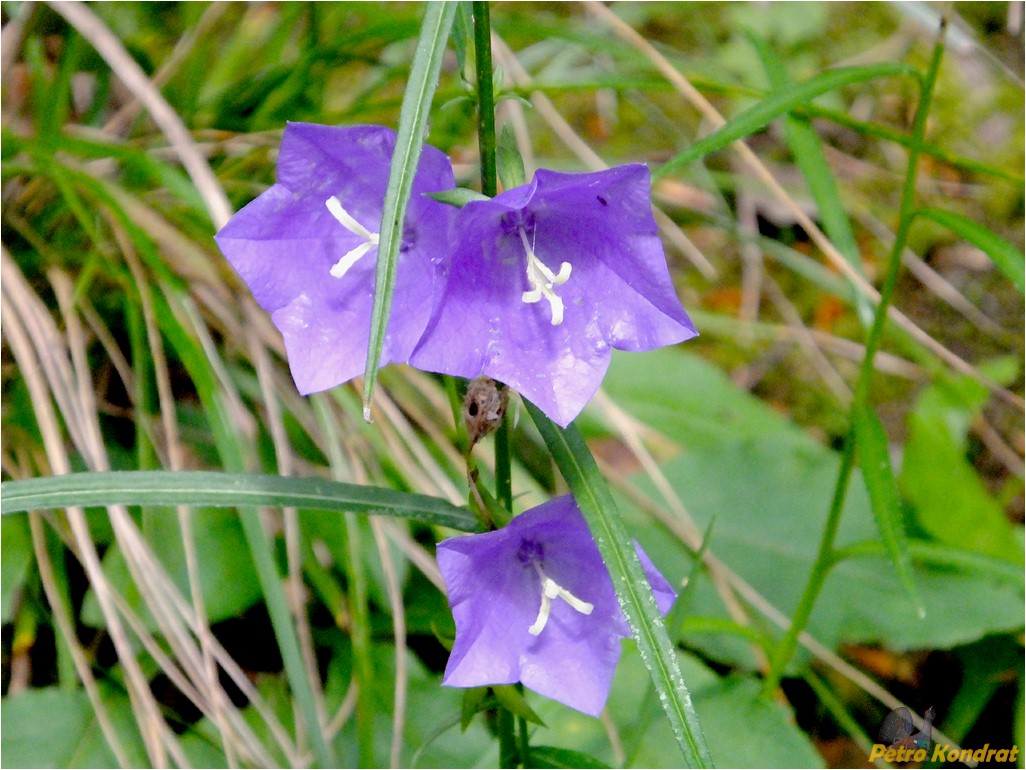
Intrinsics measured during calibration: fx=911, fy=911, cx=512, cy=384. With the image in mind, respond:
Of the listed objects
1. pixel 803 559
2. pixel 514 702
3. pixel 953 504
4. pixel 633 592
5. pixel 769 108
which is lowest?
pixel 803 559

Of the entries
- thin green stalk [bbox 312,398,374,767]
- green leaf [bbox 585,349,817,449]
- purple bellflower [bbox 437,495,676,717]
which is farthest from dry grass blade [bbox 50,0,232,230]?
green leaf [bbox 585,349,817,449]

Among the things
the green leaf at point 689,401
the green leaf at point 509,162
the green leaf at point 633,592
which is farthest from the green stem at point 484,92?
the green leaf at point 689,401

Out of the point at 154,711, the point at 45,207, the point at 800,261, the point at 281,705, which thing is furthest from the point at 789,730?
the point at 45,207

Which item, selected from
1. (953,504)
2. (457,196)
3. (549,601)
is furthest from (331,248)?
(953,504)

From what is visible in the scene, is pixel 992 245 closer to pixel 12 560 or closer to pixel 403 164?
pixel 403 164

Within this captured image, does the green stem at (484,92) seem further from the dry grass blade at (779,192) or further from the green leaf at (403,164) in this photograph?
the dry grass blade at (779,192)

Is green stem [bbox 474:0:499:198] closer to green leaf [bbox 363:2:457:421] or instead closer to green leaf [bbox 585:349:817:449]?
green leaf [bbox 363:2:457:421]
